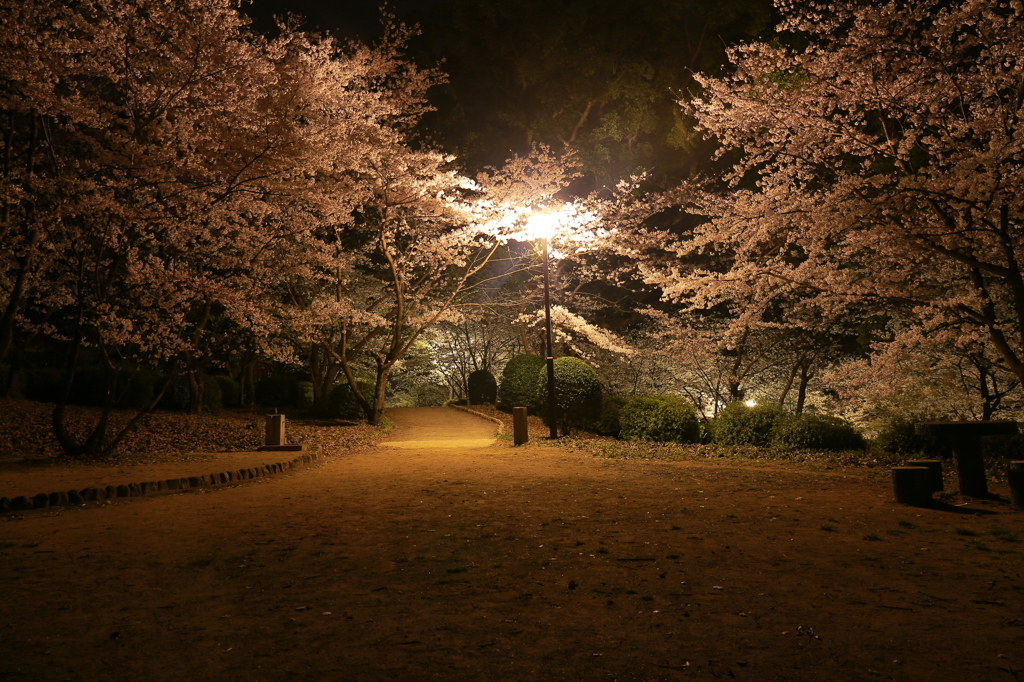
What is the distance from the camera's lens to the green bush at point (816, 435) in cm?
1096

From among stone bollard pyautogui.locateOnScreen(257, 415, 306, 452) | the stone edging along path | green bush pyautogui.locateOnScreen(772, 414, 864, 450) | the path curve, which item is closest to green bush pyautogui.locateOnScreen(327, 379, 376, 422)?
the path curve

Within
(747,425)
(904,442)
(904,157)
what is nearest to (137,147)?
(904,157)

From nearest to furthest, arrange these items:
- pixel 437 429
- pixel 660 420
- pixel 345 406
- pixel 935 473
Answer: pixel 935 473 < pixel 660 420 < pixel 437 429 < pixel 345 406

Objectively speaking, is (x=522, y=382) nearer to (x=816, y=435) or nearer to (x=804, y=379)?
(x=804, y=379)

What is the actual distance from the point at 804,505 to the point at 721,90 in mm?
7777

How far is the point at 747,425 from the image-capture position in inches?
→ 480

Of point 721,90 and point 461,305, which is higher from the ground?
point 721,90

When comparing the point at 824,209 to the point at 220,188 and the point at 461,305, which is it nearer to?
the point at 220,188

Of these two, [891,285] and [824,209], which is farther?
[891,285]

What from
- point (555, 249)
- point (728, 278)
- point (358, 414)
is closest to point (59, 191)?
point (358, 414)

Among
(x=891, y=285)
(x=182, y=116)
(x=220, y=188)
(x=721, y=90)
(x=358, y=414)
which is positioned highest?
(x=721, y=90)

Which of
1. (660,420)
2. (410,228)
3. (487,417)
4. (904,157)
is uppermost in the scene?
(410,228)

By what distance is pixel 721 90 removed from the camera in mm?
11195

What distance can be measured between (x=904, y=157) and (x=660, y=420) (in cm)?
664
